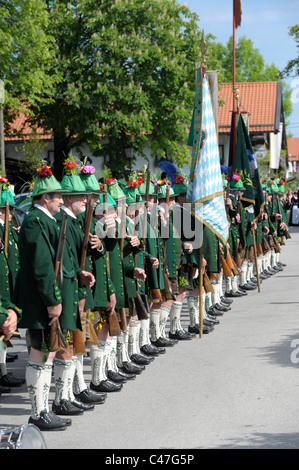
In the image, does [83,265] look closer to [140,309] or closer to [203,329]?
[140,309]

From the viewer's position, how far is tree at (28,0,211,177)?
30.3 m

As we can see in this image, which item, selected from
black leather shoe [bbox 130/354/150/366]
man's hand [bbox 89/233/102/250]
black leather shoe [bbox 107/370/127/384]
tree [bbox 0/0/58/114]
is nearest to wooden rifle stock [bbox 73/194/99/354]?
man's hand [bbox 89/233/102/250]

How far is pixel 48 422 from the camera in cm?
630

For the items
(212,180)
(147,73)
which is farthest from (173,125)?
(212,180)

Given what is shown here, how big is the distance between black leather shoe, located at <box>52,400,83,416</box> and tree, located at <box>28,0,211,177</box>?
2400 centimetres

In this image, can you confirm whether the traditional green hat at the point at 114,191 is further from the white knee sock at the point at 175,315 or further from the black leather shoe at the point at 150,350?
the white knee sock at the point at 175,315

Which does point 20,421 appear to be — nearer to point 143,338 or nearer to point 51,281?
point 51,281

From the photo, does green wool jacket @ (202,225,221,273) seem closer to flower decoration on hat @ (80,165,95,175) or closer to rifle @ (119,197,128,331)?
rifle @ (119,197,128,331)

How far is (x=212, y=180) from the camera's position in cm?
1054

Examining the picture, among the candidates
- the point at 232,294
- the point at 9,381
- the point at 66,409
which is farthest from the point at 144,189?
the point at 232,294

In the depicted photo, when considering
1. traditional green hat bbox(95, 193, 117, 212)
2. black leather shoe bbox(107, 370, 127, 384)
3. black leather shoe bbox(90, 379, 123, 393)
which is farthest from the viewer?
black leather shoe bbox(107, 370, 127, 384)

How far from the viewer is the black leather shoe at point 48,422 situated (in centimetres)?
629

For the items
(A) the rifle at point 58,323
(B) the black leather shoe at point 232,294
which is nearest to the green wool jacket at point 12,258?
(A) the rifle at point 58,323

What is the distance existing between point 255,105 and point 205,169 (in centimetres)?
4043
